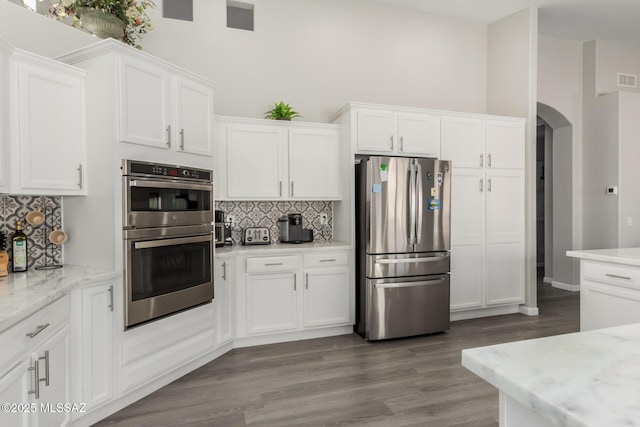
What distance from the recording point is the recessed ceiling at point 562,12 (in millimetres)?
4461

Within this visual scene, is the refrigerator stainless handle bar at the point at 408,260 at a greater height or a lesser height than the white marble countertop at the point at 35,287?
lesser

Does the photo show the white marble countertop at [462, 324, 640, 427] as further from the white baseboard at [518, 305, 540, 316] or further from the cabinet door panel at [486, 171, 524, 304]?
the white baseboard at [518, 305, 540, 316]

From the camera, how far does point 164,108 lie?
2.74 meters

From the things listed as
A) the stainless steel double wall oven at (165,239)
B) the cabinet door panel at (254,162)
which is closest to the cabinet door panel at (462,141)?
the cabinet door panel at (254,162)

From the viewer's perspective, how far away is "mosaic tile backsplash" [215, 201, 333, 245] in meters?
3.99

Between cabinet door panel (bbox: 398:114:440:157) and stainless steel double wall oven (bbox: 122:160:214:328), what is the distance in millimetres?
2064

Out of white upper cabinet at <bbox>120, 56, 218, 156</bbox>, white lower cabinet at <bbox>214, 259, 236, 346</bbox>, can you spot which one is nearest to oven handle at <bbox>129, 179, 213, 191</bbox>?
white upper cabinet at <bbox>120, 56, 218, 156</bbox>

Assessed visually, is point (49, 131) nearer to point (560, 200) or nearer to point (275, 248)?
point (275, 248)

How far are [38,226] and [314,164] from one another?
237 centimetres

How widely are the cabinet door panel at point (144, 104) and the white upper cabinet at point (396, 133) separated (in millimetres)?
1843

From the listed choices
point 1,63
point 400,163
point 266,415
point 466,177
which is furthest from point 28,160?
point 466,177

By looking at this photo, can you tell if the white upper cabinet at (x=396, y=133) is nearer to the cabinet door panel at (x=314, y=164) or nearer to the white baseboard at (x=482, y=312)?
the cabinet door panel at (x=314, y=164)

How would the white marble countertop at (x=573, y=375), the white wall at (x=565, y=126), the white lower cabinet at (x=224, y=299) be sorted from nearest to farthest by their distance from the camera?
the white marble countertop at (x=573, y=375) → the white lower cabinet at (x=224, y=299) → the white wall at (x=565, y=126)

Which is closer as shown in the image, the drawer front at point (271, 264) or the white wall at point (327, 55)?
the drawer front at point (271, 264)
